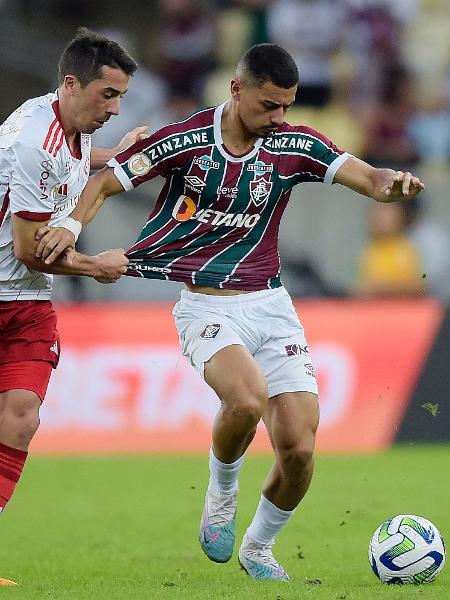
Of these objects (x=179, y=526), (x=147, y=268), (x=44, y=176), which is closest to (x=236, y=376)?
(x=147, y=268)

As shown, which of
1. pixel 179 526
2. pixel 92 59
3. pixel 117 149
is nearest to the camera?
pixel 92 59

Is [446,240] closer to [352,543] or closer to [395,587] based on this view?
[352,543]

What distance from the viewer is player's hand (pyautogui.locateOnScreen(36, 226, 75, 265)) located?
20.2 feet

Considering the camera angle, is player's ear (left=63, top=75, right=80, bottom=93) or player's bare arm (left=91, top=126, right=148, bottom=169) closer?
player's ear (left=63, top=75, right=80, bottom=93)

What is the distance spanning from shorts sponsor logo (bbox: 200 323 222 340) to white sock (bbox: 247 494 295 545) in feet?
3.14

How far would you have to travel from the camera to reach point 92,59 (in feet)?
20.4

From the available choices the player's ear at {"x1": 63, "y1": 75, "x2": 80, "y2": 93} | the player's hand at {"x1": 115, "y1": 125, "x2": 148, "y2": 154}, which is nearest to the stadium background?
the player's hand at {"x1": 115, "y1": 125, "x2": 148, "y2": 154}

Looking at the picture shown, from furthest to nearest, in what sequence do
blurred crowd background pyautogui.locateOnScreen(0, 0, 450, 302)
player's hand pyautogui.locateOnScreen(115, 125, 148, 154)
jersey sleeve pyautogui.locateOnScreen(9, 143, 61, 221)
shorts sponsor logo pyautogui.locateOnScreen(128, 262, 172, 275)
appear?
1. blurred crowd background pyautogui.locateOnScreen(0, 0, 450, 302)
2. player's hand pyautogui.locateOnScreen(115, 125, 148, 154)
3. shorts sponsor logo pyautogui.locateOnScreen(128, 262, 172, 275)
4. jersey sleeve pyautogui.locateOnScreen(9, 143, 61, 221)

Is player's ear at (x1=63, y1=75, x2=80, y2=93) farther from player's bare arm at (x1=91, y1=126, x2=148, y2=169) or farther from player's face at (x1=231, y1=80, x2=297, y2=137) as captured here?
player's face at (x1=231, y1=80, x2=297, y2=137)

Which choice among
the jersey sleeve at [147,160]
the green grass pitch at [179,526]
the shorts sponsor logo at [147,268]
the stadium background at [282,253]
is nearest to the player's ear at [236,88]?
the jersey sleeve at [147,160]

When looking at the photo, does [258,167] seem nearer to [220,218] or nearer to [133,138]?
[220,218]

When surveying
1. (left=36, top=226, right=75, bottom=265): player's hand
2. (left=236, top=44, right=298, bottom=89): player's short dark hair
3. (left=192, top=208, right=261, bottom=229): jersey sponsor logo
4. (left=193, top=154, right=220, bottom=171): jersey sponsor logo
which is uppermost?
(left=236, top=44, right=298, bottom=89): player's short dark hair

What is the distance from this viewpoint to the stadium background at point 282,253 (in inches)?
483

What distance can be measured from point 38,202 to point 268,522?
2.12 meters
